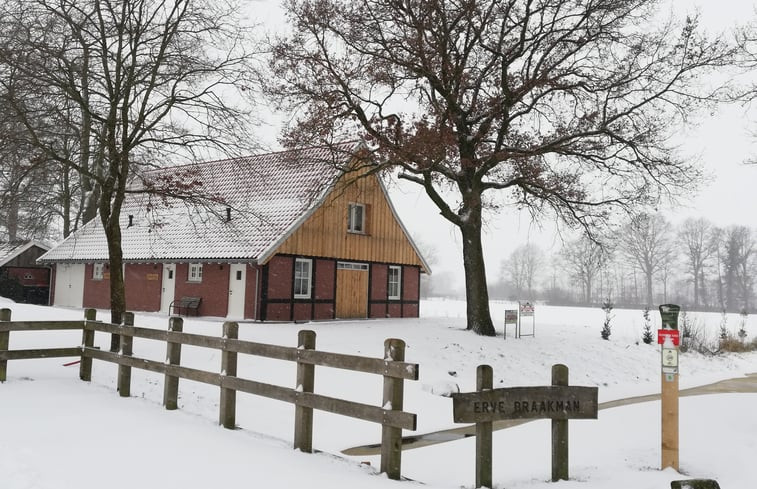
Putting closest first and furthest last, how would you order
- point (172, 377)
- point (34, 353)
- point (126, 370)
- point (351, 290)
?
point (172, 377)
point (126, 370)
point (34, 353)
point (351, 290)

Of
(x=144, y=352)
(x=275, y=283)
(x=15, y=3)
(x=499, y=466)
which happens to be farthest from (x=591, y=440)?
(x=275, y=283)

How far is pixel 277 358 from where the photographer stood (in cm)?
755

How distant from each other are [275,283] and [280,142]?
5338 mm

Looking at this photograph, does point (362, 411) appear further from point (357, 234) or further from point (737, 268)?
point (737, 268)

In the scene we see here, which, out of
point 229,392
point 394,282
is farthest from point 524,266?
point 229,392

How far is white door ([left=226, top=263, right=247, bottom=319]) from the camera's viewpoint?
2258cm

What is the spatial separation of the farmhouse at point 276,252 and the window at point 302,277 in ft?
0.12

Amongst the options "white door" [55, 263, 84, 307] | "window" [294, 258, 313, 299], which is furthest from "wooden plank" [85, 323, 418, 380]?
"white door" [55, 263, 84, 307]

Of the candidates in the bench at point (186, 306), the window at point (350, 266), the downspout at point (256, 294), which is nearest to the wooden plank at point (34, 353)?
the downspout at point (256, 294)

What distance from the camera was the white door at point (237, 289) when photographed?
2258 cm

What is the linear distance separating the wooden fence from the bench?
13179 millimetres

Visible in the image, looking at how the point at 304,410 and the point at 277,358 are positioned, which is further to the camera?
the point at 277,358

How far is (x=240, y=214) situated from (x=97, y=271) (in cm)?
1309

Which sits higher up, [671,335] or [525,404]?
[671,335]
